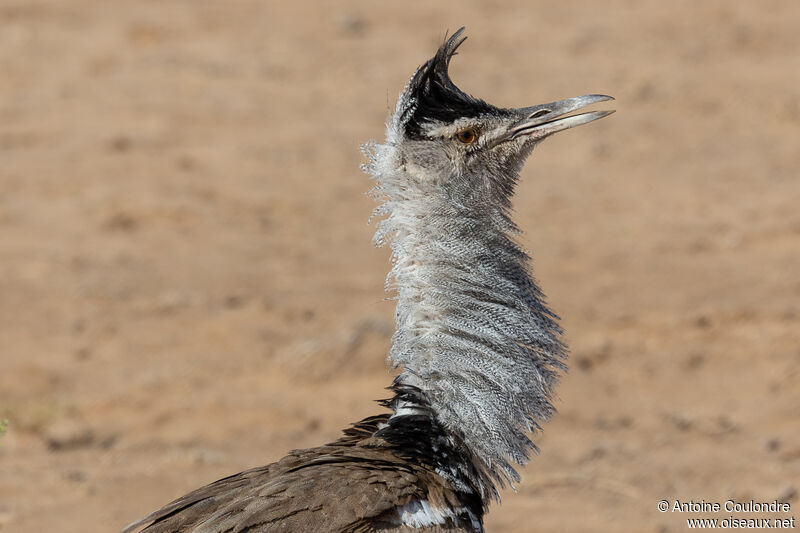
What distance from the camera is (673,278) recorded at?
6484 millimetres

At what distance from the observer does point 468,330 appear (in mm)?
2967

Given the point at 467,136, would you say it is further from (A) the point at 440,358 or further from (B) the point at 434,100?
(A) the point at 440,358

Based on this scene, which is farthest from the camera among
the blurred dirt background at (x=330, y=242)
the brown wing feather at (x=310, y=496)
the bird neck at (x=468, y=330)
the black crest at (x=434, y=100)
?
the blurred dirt background at (x=330, y=242)

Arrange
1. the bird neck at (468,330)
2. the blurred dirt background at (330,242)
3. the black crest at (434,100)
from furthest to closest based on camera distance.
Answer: the blurred dirt background at (330,242) → the black crest at (434,100) → the bird neck at (468,330)

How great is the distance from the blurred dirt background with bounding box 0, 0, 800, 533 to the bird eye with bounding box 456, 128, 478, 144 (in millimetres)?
1813

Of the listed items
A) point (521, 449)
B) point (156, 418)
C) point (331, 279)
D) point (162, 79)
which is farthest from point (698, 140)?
point (521, 449)

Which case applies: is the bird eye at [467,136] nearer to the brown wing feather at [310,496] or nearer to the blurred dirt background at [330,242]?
the brown wing feather at [310,496]

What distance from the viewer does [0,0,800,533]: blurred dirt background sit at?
502 centimetres

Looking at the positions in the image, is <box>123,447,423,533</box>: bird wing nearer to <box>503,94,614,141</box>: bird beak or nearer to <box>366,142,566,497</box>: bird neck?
<box>366,142,566,497</box>: bird neck

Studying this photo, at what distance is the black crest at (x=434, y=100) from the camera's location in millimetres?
3127

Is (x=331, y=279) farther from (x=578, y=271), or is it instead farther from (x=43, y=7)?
(x=43, y=7)

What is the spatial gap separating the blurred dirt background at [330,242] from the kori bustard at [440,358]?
61.3 inches

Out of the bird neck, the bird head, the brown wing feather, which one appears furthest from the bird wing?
the bird head

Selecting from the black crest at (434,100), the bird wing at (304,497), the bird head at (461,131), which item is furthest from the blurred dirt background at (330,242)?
the black crest at (434,100)
